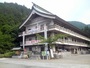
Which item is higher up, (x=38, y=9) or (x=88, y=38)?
(x=38, y=9)

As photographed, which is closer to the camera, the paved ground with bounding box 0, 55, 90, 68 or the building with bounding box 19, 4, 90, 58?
the paved ground with bounding box 0, 55, 90, 68

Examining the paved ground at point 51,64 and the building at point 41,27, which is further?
the building at point 41,27

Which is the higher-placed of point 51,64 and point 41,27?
point 41,27

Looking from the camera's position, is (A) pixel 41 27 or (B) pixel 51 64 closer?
(B) pixel 51 64

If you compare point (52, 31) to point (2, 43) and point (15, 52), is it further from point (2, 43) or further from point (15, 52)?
point (2, 43)

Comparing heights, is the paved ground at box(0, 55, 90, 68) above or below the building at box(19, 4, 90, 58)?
below

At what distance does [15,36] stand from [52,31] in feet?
33.2

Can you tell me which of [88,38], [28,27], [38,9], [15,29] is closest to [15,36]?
[15,29]

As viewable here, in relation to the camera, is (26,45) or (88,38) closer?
(26,45)

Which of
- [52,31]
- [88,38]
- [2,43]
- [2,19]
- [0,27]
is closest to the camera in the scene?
[52,31]

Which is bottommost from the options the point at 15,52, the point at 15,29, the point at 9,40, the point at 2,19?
the point at 15,52

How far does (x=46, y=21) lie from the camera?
27.5 metres

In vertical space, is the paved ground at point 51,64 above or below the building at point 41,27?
below

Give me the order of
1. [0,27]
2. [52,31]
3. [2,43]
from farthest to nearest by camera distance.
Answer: [0,27]
[2,43]
[52,31]
